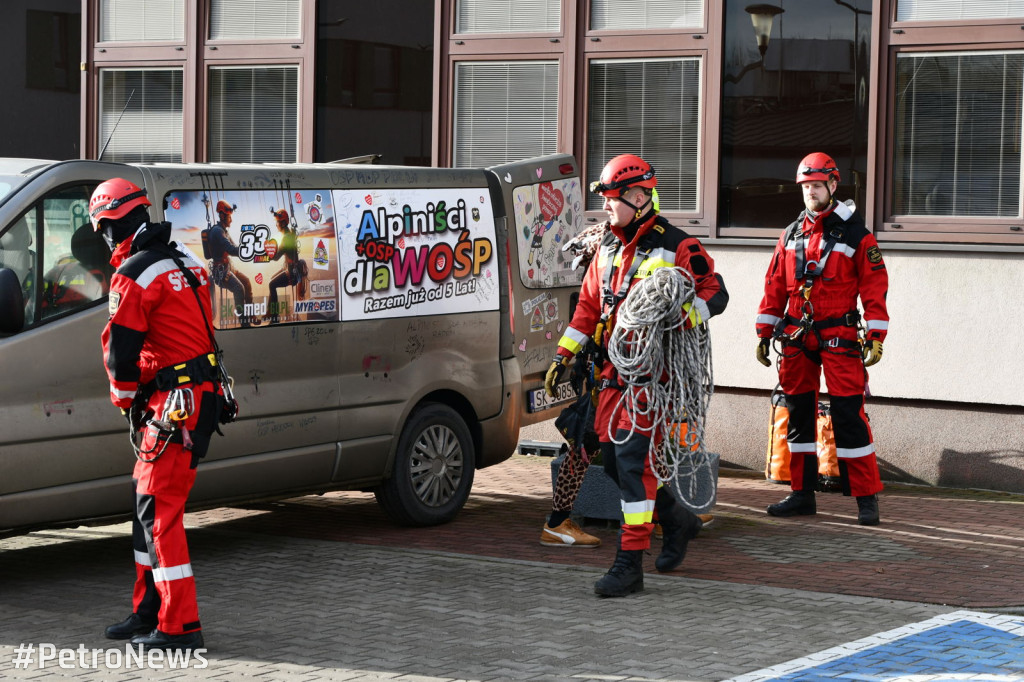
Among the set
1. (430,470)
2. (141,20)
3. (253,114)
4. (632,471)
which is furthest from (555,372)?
(141,20)

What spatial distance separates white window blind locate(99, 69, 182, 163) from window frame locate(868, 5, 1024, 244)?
6.77 metres

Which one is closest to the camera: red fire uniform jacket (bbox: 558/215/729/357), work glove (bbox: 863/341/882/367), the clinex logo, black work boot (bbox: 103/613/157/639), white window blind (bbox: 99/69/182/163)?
black work boot (bbox: 103/613/157/639)

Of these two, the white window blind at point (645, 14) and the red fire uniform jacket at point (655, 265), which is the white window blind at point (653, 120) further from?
the red fire uniform jacket at point (655, 265)

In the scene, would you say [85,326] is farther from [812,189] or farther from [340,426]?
[812,189]

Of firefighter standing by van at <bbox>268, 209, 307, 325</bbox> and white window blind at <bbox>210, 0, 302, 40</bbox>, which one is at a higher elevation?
white window blind at <bbox>210, 0, 302, 40</bbox>

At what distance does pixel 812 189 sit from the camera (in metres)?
9.84

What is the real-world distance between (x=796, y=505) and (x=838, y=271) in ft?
Answer: 5.14

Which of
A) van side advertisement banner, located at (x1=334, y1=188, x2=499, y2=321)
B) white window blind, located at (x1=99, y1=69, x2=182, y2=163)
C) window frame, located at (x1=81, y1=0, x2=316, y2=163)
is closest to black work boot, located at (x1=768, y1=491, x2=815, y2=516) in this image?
van side advertisement banner, located at (x1=334, y1=188, x2=499, y2=321)

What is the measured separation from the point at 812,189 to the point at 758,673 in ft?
14.6

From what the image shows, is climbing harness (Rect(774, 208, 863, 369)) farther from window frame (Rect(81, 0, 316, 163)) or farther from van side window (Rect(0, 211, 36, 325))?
window frame (Rect(81, 0, 316, 163))

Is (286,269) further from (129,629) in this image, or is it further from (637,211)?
(129,629)

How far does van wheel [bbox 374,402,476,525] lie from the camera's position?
9.31 meters

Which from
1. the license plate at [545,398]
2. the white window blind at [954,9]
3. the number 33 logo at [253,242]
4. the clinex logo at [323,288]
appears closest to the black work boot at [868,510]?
the license plate at [545,398]

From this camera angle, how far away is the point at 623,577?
299 inches
